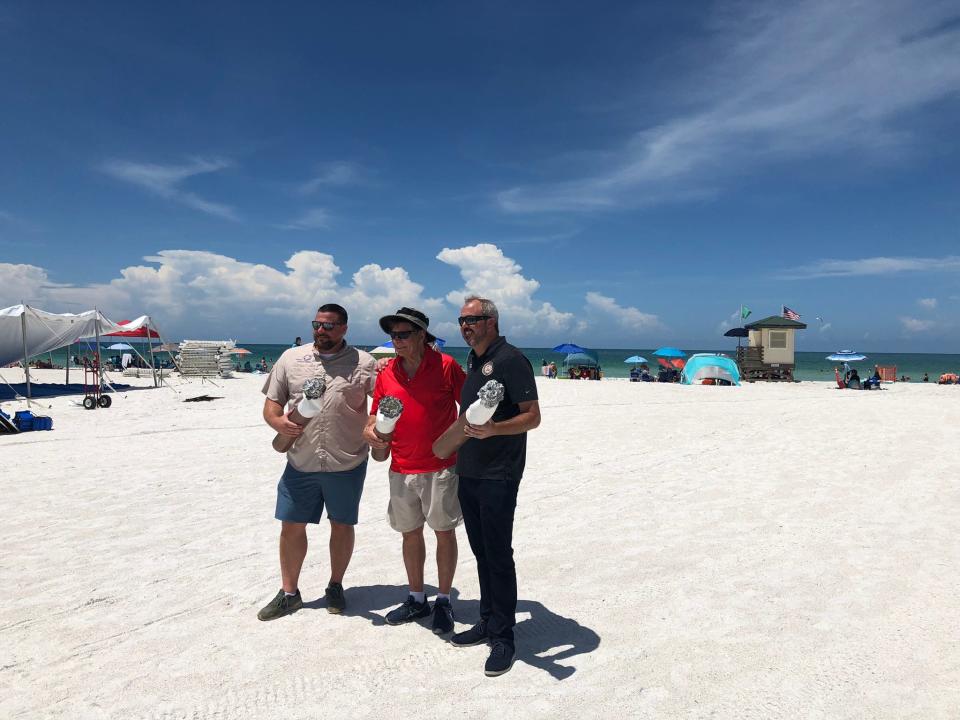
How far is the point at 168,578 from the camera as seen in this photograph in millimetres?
4277

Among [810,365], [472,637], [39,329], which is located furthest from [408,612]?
[810,365]

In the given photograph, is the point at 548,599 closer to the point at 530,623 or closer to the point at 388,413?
the point at 530,623

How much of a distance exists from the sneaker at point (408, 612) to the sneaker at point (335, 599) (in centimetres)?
33

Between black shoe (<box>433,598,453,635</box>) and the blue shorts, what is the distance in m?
0.77

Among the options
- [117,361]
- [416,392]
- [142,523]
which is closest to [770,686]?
[416,392]

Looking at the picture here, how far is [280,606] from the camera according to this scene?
3648mm

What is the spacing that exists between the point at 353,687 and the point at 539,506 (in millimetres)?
3539

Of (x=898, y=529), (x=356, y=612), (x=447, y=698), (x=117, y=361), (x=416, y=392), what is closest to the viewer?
(x=447, y=698)

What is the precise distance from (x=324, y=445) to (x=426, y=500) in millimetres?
736

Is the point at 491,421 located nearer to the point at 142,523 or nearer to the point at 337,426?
the point at 337,426

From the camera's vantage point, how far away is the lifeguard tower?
32.9 meters

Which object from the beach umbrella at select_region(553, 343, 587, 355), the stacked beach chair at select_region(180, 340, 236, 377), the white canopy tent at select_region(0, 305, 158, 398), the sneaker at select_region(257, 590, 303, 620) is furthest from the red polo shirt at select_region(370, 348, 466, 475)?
the beach umbrella at select_region(553, 343, 587, 355)

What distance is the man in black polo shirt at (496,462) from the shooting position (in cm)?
300

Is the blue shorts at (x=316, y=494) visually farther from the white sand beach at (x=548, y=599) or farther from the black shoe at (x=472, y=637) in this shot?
the black shoe at (x=472, y=637)
